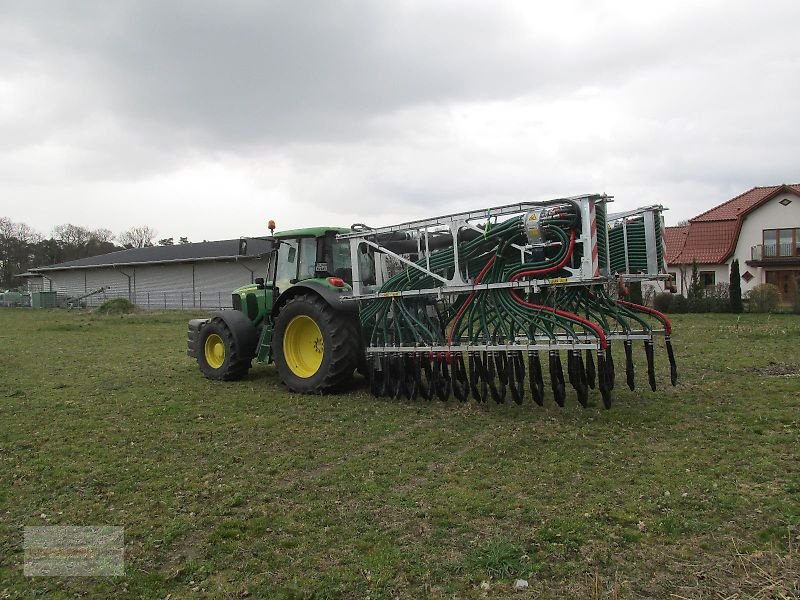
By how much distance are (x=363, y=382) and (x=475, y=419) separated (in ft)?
9.64

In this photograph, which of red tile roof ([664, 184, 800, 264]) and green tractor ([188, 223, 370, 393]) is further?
red tile roof ([664, 184, 800, 264])

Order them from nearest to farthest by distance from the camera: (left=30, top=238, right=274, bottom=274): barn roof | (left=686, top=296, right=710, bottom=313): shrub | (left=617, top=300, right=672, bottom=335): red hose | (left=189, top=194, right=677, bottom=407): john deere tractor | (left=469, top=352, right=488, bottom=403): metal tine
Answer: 1. (left=189, top=194, right=677, bottom=407): john deere tractor
2. (left=617, top=300, right=672, bottom=335): red hose
3. (left=469, top=352, right=488, bottom=403): metal tine
4. (left=686, top=296, right=710, bottom=313): shrub
5. (left=30, top=238, right=274, bottom=274): barn roof

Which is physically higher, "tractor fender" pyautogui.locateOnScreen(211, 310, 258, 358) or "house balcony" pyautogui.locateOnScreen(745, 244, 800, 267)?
"house balcony" pyautogui.locateOnScreen(745, 244, 800, 267)

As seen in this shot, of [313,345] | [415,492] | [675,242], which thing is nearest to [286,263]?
[313,345]

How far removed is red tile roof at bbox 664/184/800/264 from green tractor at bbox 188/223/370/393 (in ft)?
93.8

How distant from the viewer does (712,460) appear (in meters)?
4.98

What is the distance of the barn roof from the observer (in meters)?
35.1

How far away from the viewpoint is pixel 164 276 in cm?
3847

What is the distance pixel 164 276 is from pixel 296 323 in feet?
107

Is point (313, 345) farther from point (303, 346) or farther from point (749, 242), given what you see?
point (749, 242)

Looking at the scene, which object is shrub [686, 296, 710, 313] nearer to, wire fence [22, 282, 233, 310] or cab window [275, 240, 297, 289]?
cab window [275, 240, 297, 289]

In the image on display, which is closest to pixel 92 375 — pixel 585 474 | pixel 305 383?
pixel 305 383

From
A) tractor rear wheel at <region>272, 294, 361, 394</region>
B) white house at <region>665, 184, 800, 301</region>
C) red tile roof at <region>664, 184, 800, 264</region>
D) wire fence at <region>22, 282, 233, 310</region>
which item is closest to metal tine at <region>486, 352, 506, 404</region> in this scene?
tractor rear wheel at <region>272, 294, 361, 394</region>

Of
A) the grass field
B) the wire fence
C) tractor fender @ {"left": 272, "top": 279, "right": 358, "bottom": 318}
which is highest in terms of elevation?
the wire fence
